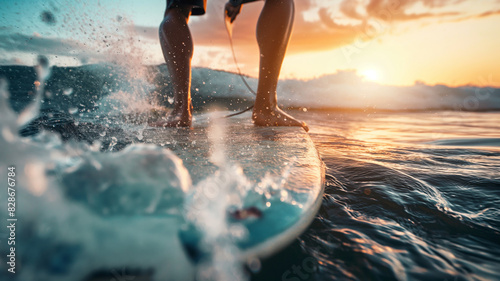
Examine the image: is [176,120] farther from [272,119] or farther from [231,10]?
[231,10]

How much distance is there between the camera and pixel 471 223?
31.7 inches

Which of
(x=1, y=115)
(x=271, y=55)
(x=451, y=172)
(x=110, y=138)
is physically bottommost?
(x=110, y=138)

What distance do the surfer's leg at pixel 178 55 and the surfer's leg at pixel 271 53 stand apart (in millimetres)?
762

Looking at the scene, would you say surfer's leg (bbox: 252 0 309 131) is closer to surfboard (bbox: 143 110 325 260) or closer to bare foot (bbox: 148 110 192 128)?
bare foot (bbox: 148 110 192 128)

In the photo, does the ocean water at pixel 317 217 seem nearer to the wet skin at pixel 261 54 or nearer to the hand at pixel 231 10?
the wet skin at pixel 261 54

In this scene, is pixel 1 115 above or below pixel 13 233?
A: above

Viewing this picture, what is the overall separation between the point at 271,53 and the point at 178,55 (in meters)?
0.97

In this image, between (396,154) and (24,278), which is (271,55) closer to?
(396,154)

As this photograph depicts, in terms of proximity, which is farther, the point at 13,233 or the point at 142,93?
the point at 142,93

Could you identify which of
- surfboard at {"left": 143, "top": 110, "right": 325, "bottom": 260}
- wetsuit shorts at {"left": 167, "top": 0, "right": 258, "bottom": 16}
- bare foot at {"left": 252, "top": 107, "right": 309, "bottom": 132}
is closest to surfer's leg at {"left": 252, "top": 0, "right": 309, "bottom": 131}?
bare foot at {"left": 252, "top": 107, "right": 309, "bottom": 132}

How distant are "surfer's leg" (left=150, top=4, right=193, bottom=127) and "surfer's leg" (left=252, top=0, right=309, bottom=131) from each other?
762mm

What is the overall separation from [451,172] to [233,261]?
5.34ft

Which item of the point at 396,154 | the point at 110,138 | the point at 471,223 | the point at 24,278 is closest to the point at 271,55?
the point at 396,154

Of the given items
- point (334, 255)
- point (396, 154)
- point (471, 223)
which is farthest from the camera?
point (396, 154)
